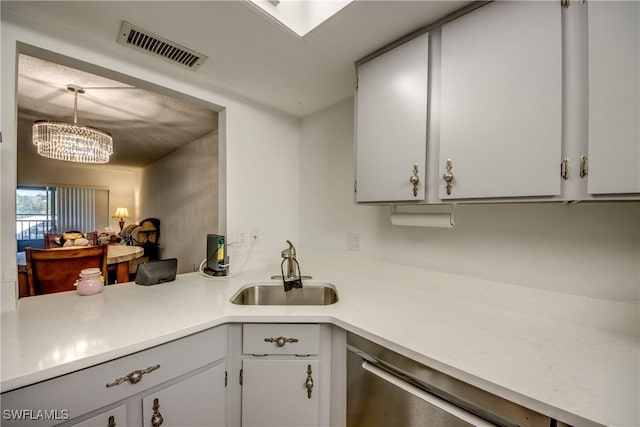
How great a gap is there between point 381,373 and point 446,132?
37.4 inches

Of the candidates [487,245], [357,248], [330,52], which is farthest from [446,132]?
[357,248]

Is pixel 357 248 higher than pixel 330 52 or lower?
lower

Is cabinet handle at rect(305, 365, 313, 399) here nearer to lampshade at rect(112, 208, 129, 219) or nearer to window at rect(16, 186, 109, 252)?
lampshade at rect(112, 208, 129, 219)

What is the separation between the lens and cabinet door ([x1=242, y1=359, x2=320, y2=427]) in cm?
106

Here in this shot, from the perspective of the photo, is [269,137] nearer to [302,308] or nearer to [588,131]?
[302,308]

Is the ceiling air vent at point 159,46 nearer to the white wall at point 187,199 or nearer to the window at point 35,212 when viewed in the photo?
the white wall at point 187,199

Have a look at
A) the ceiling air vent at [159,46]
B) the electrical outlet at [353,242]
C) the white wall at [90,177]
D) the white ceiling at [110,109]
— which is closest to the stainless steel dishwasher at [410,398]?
the electrical outlet at [353,242]

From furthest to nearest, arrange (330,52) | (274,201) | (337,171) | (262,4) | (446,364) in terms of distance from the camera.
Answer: (274,201)
(337,171)
(330,52)
(262,4)
(446,364)

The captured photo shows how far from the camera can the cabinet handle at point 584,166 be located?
742mm

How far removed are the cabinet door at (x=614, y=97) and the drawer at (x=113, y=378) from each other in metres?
1.39

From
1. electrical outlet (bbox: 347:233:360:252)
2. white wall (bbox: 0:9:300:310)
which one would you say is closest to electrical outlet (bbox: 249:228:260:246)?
white wall (bbox: 0:9:300:310)

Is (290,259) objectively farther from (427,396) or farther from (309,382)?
(427,396)

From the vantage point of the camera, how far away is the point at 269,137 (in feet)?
6.37

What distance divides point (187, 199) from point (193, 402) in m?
3.24
